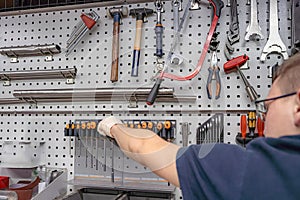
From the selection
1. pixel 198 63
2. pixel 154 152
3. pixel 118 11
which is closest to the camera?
pixel 154 152

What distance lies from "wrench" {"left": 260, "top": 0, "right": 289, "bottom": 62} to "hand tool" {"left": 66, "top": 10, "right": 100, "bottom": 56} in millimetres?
720

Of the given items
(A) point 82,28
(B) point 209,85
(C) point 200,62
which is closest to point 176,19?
(C) point 200,62

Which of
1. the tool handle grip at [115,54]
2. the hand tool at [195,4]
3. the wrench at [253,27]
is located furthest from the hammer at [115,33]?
the wrench at [253,27]

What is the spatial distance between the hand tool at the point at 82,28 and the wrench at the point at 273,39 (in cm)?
72

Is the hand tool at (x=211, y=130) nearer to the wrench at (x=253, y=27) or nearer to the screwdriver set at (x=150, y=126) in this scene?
the screwdriver set at (x=150, y=126)

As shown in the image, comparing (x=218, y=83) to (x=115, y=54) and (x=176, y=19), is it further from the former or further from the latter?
(x=115, y=54)

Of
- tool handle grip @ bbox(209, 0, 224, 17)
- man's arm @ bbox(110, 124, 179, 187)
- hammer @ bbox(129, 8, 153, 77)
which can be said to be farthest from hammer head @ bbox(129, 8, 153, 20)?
man's arm @ bbox(110, 124, 179, 187)

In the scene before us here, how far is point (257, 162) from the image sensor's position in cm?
47

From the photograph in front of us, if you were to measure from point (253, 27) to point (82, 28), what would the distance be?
28.4 inches

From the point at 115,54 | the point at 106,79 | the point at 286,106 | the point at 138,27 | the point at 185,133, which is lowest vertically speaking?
the point at 185,133

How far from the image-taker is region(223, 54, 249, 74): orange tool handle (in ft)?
3.77

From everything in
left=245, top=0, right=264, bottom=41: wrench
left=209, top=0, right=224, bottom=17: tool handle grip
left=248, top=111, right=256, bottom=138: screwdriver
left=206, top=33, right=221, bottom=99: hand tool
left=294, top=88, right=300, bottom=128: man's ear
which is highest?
left=209, top=0, right=224, bottom=17: tool handle grip

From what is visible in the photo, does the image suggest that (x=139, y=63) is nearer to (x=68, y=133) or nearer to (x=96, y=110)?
(x=96, y=110)

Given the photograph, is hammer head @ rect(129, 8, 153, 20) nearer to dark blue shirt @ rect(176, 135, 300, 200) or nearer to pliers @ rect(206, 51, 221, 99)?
pliers @ rect(206, 51, 221, 99)
